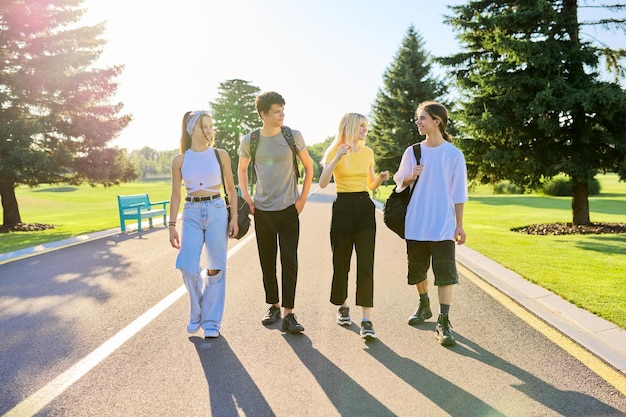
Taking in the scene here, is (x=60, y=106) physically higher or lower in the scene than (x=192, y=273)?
higher

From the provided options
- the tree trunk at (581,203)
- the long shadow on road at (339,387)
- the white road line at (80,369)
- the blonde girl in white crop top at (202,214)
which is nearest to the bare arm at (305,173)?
the blonde girl in white crop top at (202,214)

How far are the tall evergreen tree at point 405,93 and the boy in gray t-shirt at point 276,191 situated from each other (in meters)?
31.9

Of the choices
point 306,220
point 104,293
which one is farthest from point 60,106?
point 104,293

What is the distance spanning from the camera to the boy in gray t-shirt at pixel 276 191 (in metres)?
4.47

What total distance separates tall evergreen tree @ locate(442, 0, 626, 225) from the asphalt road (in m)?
7.82

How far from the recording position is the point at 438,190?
4.33 m

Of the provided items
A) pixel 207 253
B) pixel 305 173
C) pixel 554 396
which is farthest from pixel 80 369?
pixel 554 396

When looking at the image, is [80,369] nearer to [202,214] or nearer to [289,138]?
[202,214]

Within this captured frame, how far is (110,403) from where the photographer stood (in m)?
3.10

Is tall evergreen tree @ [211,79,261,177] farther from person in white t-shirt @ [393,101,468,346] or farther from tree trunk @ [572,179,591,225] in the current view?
person in white t-shirt @ [393,101,468,346]

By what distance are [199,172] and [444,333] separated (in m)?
2.58

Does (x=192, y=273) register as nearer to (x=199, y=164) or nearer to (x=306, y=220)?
(x=199, y=164)

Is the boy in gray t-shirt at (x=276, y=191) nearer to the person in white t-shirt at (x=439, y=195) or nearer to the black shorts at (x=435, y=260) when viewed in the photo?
the person in white t-shirt at (x=439, y=195)

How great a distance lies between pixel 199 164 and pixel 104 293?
2859 millimetres
